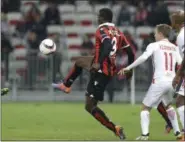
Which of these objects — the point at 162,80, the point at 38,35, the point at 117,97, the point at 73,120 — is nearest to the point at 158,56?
the point at 162,80

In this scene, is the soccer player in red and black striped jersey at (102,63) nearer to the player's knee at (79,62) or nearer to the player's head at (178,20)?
the player's knee at (79,62)

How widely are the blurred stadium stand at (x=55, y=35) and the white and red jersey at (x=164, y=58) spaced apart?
10103mm

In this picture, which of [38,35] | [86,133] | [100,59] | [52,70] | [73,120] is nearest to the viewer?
[100,59]

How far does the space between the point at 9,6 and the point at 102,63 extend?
49.3ft

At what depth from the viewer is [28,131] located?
19.2 meters

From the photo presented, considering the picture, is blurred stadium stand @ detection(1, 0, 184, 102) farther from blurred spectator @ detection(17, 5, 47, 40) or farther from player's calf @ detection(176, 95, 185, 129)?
player's calf @ detection(176, 95, 185, 129)

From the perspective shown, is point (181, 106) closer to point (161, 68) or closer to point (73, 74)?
point (161, 68)

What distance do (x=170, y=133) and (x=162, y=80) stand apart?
1.80 metres

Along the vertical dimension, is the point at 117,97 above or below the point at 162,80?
below

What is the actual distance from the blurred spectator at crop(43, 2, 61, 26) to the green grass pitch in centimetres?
429

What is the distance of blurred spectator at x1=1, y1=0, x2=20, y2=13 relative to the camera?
32.2 m

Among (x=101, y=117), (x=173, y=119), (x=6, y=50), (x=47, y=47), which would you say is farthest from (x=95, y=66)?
(x=6, y=50)

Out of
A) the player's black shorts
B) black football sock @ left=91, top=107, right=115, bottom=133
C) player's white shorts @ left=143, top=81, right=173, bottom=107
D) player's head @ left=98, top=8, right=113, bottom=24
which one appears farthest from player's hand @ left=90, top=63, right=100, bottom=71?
player's white shorts @ left=143, top=81, right=173, bottom=107

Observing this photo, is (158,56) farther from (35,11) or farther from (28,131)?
(35,11)
